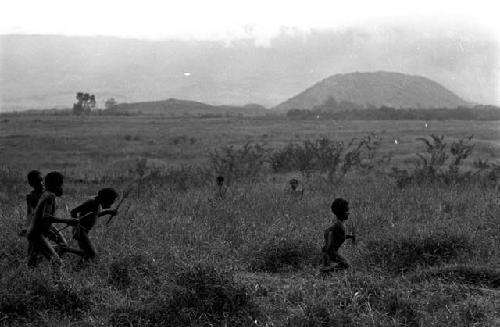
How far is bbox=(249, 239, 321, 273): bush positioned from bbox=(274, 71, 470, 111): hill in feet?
518

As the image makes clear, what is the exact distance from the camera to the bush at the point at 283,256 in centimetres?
680

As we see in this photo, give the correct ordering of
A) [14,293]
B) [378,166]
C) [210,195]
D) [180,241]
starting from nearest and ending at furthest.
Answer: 1. [14,293]
2. [180,241]
3. [210,195]
4. [378,166]

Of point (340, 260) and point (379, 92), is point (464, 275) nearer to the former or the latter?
point (340, 260)

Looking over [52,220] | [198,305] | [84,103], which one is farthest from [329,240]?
[84,103]

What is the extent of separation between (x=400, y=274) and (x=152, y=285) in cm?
276

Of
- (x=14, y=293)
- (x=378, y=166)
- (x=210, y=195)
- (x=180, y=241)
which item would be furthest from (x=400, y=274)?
(x=378, y=166)

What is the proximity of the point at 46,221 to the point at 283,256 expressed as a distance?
2.69m

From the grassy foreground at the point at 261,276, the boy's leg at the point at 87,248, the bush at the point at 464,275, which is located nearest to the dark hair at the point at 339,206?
the grassy foreground at the point at 261,276

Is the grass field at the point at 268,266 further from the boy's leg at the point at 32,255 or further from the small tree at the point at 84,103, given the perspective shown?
the small tree at the point at 84,103

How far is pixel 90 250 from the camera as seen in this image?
6.36 metres

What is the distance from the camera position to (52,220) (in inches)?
230

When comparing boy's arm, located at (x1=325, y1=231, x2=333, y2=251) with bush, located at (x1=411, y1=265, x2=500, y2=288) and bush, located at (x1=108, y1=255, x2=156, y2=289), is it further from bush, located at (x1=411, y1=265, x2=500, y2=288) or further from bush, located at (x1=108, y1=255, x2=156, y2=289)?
bush, located at (x1=108, y1=255, x2=156, y2=289)

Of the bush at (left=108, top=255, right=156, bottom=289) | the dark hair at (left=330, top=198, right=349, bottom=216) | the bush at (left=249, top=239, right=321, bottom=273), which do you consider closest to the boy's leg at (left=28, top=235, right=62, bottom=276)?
the bush at (left=108, top=255, right=156, bottom=289)

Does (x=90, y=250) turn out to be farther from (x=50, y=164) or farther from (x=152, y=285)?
(x=50, y=164)
